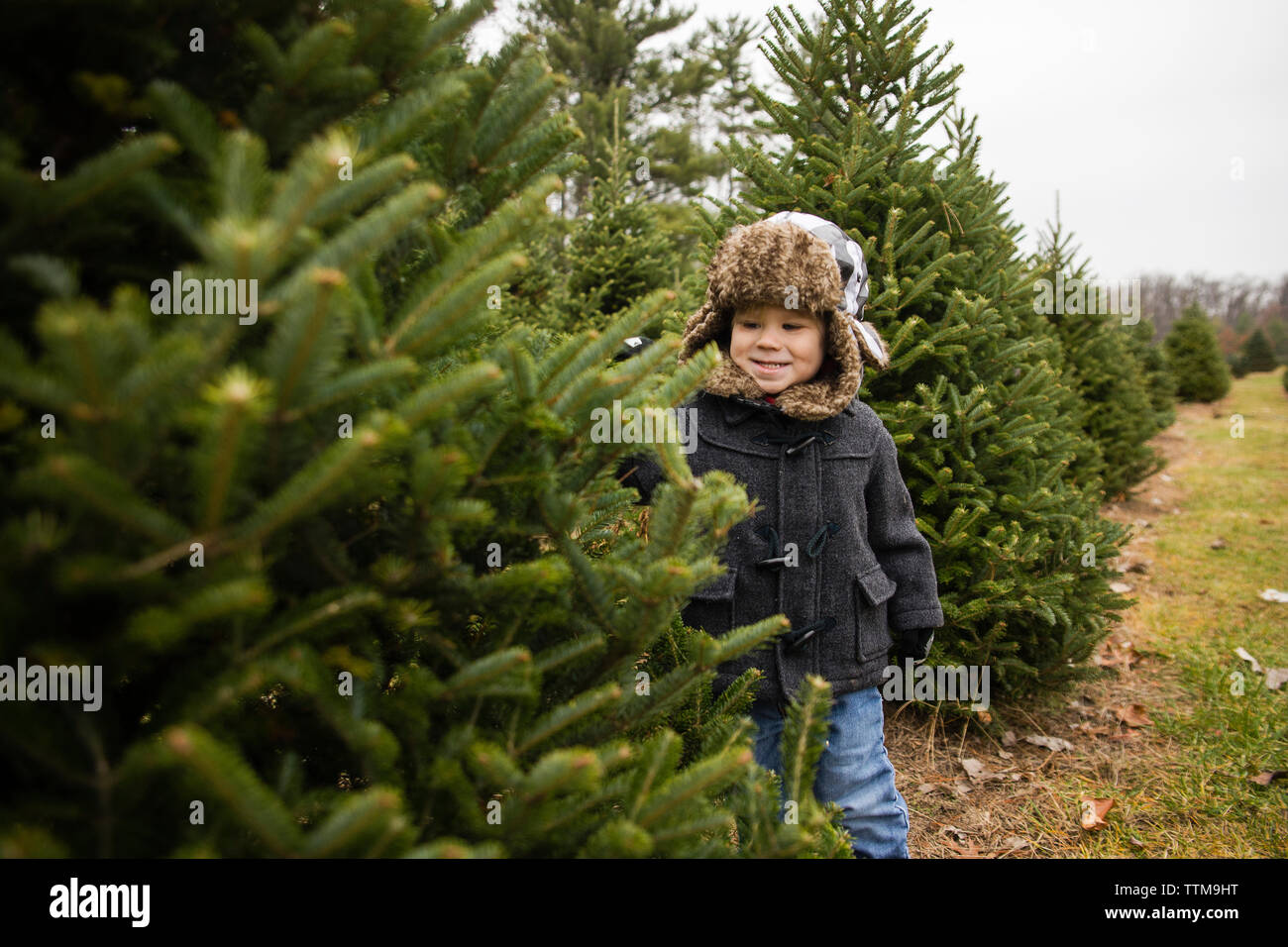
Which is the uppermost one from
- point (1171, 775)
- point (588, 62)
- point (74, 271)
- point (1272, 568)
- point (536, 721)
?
point (588, 62)

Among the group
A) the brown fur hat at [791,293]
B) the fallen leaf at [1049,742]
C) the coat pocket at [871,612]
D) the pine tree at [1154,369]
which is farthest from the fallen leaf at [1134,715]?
the pine tree at [1154,369]

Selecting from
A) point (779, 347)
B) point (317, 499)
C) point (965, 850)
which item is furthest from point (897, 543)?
point (317, 499)

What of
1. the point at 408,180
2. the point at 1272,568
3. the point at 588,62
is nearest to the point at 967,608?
the point at 408,180

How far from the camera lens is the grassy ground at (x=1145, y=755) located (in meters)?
3.14

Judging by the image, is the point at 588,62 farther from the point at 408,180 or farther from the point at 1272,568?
the point at 408,180

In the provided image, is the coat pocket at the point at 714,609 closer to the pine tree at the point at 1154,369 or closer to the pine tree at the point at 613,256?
the pine tree at the point at 613,256

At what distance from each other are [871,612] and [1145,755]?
103 inches

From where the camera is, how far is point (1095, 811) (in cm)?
325

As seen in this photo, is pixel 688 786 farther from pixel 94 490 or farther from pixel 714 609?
pixel 714 609

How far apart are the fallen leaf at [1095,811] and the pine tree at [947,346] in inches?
23.0

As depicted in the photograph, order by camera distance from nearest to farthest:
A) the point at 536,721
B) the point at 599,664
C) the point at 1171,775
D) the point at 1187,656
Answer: the point at 536,721 < the point at 599,664 < the point at 1171,775 < the point at 1187,656

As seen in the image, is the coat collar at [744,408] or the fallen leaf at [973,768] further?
the fallen leaf at [973,768]

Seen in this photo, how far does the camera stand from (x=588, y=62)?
1766 centimetres

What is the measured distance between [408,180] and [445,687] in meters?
0.95
